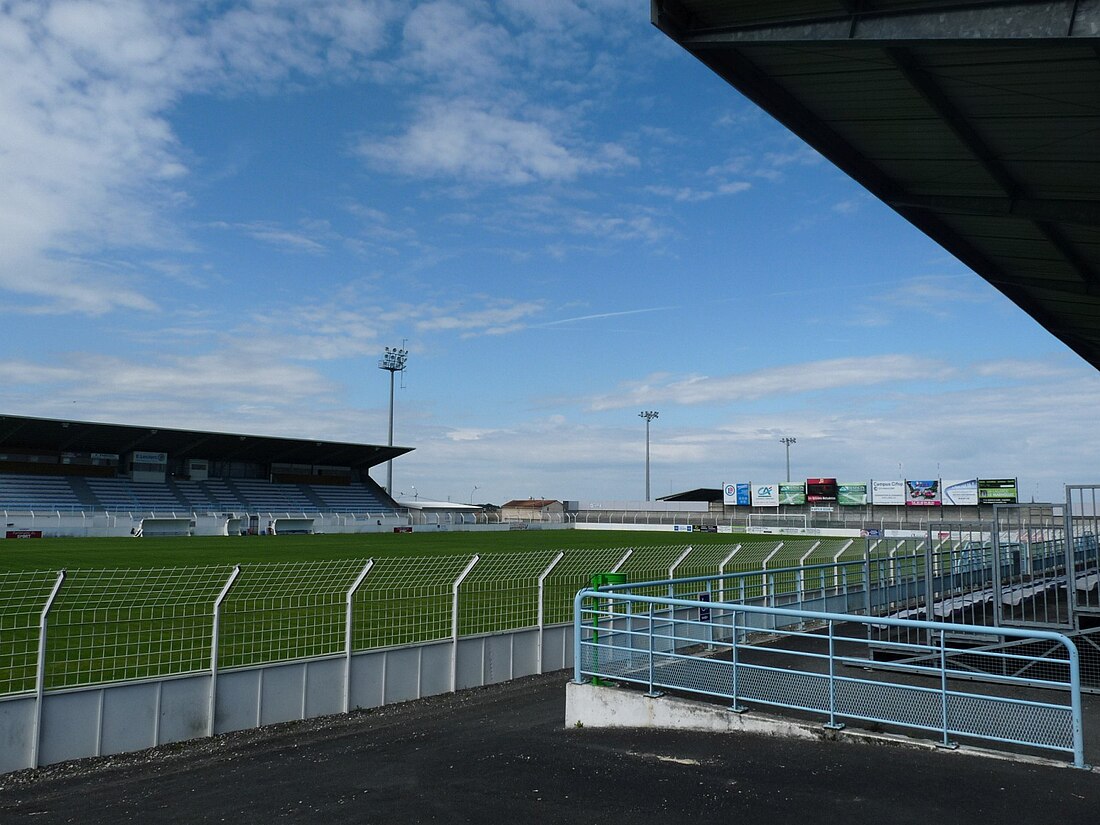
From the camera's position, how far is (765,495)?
274 feet

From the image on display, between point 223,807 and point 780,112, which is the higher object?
point 780,112

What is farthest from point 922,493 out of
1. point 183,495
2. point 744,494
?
point 183,495

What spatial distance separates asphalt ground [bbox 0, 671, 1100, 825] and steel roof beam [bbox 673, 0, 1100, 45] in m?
5.38

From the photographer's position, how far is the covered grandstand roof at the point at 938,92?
6.84 meters

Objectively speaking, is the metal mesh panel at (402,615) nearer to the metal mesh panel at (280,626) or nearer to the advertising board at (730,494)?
the metal mesh panel at (280,626)

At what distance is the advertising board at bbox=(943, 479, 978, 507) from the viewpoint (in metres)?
73.8

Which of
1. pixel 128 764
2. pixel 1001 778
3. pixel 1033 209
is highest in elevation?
pixel 1033 209

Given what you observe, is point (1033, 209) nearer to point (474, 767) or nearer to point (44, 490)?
point (474, 767)

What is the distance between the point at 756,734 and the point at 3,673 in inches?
388

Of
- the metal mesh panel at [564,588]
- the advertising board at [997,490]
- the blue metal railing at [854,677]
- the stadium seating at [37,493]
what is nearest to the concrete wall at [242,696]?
the metal mesh panel at [564,588]

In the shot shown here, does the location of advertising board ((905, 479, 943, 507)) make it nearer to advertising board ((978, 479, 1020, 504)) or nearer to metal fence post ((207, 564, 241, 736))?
advertising board ((978, 479, 1020, 504))

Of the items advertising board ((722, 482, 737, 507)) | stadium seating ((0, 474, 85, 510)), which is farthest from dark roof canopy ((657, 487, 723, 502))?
stadium seating ((0, 474, 85, 510))

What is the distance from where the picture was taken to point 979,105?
848 cm

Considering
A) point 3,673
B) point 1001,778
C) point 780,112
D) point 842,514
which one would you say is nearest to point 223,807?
point 1001,778
